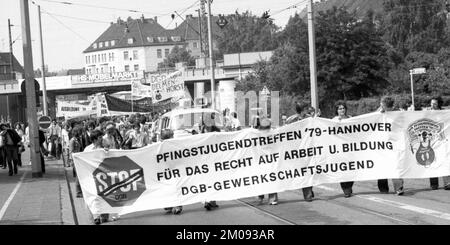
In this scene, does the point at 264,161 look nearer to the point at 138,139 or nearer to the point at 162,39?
the point at 138,139

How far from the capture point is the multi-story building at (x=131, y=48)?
143375 millimetres

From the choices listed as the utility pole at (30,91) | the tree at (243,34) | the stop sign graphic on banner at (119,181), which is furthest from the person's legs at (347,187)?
the tree at (243,34)

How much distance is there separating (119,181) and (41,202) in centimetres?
369

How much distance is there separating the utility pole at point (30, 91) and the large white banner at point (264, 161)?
36.0ft

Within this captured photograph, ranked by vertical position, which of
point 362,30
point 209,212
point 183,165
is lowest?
point 209,212

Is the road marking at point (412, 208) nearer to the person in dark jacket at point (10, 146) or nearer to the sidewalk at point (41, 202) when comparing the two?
the sidewalk at point (41, 202)

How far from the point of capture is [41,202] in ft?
46.0

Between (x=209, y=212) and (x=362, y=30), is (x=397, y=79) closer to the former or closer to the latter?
(x=362, y=30)

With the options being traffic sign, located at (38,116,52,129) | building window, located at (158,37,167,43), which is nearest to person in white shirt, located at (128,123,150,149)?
traffic sign, located at (38,116,52,129)

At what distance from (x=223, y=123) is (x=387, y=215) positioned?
1212cm

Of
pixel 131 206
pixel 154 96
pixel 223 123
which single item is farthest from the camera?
pixel 154 96

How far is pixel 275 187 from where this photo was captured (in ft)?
38.9
